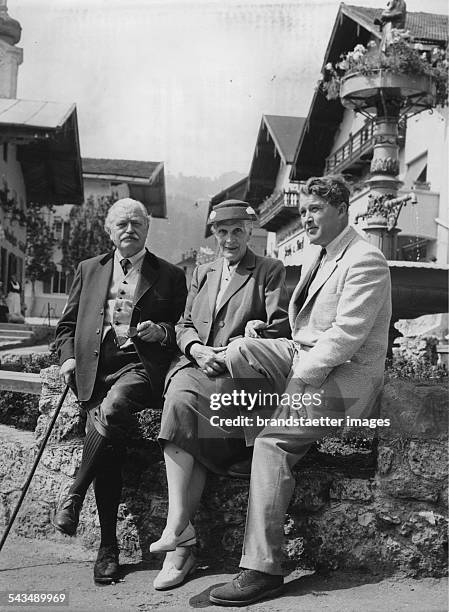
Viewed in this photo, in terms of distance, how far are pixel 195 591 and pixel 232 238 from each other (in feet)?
5.24

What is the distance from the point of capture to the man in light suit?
3.11 metres

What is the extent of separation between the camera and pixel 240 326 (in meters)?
3.65

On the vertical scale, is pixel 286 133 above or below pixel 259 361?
above

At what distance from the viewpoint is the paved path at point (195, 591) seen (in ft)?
10.1

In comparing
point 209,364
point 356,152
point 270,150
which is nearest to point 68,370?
point 209,364

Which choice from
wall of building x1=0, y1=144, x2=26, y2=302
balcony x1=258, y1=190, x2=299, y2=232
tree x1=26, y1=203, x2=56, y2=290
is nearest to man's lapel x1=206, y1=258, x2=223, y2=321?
wall of building x1=0, y1=144, x2=26, y2=302

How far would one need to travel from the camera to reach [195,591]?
3209 millimetres

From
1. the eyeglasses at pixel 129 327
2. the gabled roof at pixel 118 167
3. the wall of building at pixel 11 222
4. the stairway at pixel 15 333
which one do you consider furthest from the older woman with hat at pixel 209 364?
the gabled roof at pixel 118 167

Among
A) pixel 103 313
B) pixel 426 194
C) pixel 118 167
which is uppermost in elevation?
pixel 118 167

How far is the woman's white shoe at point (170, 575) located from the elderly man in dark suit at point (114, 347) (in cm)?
24

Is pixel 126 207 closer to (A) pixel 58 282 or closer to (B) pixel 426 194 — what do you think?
(B) pixel 426 194

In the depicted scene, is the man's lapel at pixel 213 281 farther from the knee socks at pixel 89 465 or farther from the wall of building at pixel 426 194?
the wall of building at pixel 426 194

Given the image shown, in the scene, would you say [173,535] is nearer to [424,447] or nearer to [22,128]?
[424,447]

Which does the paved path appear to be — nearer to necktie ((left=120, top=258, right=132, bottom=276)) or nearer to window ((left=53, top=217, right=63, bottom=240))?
necktie ((left=120, top=258, right=132, bottom=276))
